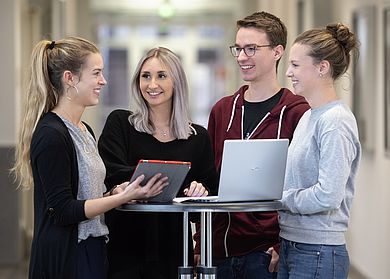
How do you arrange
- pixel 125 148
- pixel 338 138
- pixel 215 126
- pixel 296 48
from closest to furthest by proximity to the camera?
pixel 338 138, pixel 296 48, pixel 125 148, pixel 215 126

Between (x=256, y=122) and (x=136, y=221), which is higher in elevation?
(x=256, y=122)

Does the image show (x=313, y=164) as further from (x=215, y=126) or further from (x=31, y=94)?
(x=31, y=94)

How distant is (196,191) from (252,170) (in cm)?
30

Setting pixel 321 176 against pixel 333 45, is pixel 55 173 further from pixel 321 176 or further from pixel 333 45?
pixel 333 45

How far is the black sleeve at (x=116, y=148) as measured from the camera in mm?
3094

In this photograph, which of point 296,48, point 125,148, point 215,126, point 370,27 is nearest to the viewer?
point 296,48

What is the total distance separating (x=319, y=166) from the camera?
2801 mm

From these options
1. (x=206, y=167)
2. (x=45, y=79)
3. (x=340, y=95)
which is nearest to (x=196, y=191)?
(x=206, y=167)

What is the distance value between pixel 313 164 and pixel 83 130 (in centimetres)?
75

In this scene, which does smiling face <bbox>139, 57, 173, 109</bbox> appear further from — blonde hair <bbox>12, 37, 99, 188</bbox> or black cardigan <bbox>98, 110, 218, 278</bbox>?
blonde hair <bbox>12, 37, 99, 188</bbox>

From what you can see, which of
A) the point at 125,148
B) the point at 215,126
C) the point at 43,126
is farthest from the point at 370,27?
the point at 43,126

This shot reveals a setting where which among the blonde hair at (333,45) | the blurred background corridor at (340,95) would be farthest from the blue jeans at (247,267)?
the blurred background corridor at (340,95)

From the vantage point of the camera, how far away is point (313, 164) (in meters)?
2.85

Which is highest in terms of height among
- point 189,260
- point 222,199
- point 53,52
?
point 53,52
